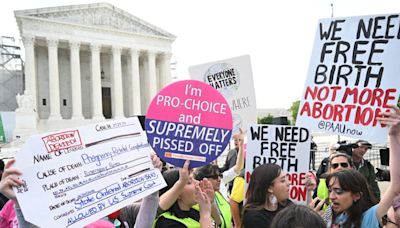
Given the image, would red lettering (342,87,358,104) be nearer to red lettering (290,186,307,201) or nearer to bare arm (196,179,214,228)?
red lettering (290,186,307,201)

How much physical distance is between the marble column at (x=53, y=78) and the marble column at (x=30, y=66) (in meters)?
1.58

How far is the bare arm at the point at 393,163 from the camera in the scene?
235 centimetres

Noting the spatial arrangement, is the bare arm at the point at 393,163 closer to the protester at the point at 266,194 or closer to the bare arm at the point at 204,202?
the protester at the point at 266,194

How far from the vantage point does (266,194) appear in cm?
294

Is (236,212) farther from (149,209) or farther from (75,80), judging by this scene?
(75,80)

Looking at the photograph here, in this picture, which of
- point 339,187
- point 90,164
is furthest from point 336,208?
point 90,164

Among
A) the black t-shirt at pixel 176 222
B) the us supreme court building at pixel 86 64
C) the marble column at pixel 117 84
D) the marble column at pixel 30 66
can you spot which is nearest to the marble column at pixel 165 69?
the us supreme court building at pixel 86 64

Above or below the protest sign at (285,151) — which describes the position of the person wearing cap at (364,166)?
below

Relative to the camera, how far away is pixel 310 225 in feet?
5.05

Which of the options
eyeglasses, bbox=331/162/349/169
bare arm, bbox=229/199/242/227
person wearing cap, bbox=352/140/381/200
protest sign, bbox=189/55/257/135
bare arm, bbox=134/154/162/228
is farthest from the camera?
protest sign, bbox=189/55/257/135

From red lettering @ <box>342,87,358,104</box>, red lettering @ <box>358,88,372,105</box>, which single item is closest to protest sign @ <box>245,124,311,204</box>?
A: red lettering @ <box>342,87,358,104</box>

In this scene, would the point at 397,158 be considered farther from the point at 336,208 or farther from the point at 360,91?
the point at 360,91

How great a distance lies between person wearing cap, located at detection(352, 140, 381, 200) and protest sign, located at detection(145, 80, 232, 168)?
261 cm

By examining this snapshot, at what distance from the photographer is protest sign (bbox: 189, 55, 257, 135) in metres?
4.91
